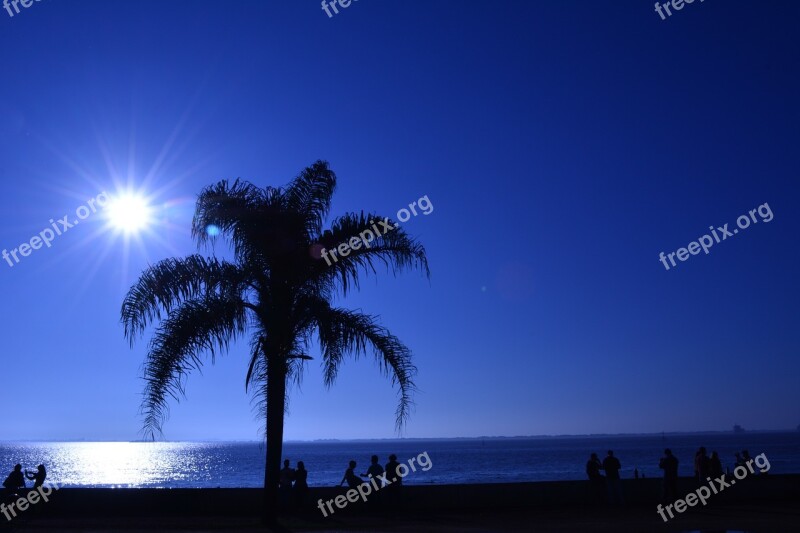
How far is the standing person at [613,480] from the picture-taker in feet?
59.2

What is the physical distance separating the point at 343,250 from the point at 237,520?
583 cm

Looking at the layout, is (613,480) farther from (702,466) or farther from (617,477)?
(702,466)

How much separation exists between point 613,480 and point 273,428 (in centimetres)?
889

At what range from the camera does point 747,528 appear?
1327cm

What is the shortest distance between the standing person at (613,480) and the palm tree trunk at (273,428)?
8.28 metres

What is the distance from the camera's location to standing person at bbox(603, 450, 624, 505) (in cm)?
1803

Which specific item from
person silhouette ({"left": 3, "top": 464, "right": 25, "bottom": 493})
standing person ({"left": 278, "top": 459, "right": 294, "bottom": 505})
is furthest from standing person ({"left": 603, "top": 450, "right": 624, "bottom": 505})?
person silhouette ({"left": 3, "top": 464, "right": 25, "bottom": 493})

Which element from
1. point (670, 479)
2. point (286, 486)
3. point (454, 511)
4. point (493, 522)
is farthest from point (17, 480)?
point (670, 479)

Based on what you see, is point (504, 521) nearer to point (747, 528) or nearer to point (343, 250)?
point (747, 528)

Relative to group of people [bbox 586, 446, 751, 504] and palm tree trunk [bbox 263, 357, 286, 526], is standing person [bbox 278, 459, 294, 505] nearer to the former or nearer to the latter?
palm tree trunk [bbox 263, 357, 286, 526]

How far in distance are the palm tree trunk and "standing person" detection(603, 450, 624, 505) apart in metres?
8.28

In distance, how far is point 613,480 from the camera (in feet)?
59.6

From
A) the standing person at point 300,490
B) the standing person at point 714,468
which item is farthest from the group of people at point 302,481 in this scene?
the standing person at point 714,468

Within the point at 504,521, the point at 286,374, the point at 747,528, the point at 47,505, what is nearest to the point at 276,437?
the point at 286,374
